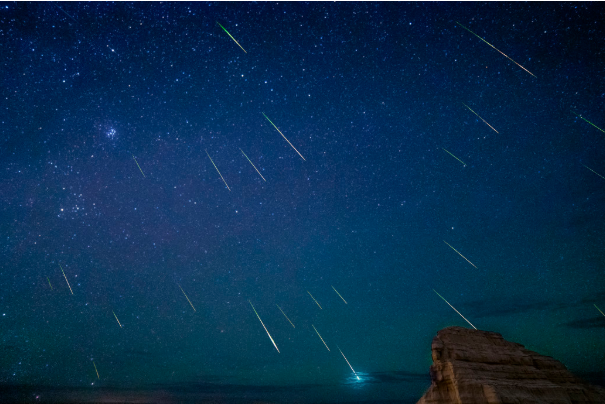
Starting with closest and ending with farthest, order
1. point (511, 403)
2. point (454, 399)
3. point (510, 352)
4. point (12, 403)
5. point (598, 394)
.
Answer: point (511, 403), point (454, 399), point (598, 394), point (510, 352), point (12, 403)

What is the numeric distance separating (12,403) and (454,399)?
724 ft

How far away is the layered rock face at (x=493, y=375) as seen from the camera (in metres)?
23.2

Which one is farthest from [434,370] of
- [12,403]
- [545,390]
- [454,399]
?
[12,403]

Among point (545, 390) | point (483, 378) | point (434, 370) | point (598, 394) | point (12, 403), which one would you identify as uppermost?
point (12, 403)

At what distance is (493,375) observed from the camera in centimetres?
2589

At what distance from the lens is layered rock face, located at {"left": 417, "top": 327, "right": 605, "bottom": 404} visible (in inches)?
915

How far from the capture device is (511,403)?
22016mm

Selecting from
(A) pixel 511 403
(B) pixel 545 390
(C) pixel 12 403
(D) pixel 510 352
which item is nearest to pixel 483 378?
(A) pixel 511 403

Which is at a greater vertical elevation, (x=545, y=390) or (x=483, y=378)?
(x=483, y=378)

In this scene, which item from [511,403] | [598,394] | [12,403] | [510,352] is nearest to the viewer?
[511,403]

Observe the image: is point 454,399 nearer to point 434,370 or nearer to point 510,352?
point 434,370

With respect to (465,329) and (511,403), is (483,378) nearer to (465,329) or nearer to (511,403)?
(511,403)

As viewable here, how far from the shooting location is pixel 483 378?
24.8 m

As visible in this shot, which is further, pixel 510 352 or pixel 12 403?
pixel 12 403
